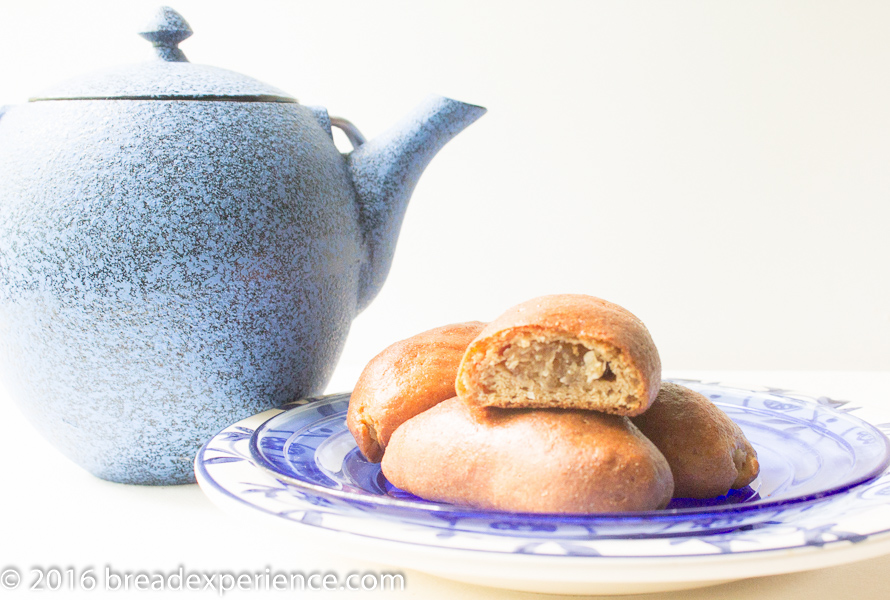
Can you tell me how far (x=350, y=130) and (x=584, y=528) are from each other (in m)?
0.60

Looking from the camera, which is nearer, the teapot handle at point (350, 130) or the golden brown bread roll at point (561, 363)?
the golden brown bread roll at point (561, 363)

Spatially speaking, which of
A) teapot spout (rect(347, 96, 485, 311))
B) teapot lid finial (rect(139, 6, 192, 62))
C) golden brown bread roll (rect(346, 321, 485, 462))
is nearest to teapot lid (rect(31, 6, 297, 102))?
teapot lid finial (rect(139, 6, 192, 62))

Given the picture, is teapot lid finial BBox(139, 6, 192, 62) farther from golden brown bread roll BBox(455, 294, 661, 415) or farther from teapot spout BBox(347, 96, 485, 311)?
golden brown bread roll BBox(455, 294, 661, 415)

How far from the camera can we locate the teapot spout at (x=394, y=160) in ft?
3.19

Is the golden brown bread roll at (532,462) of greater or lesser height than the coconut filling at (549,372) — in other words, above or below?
below

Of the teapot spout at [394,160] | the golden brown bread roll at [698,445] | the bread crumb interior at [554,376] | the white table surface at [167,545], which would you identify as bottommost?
the white table surface at [167,545]

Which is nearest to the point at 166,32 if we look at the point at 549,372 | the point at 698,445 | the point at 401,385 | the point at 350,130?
the point at 350,130

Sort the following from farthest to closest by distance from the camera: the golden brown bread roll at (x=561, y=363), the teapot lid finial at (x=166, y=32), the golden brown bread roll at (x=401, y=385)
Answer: the teapot lid finial at (x=166, y=32) → the golden brown bread roll at (x=401, y=385) → the golden brown bread roll at (x=561, y=363)

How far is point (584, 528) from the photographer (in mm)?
561

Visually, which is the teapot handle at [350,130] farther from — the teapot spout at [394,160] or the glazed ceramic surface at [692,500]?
the glazed ceramic surface at [692,500]

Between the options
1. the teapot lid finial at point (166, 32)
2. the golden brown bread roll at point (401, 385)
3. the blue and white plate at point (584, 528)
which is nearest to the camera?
the blue and white plate at point (584, 528)

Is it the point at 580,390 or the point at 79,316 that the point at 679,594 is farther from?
the point at 79,316

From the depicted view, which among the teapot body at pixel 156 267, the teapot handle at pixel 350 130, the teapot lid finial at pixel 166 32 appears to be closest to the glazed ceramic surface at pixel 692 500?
the teapot body at pixel 156 267

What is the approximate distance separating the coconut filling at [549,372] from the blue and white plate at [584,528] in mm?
115
